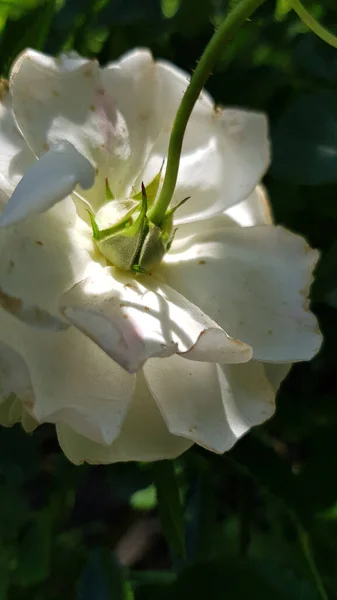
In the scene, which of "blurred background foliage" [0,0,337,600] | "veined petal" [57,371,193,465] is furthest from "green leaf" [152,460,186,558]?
"veined petal" [57,371,193,465]

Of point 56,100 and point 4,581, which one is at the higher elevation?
point 56,100

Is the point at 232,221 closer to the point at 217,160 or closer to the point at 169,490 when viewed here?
the point at 217,160

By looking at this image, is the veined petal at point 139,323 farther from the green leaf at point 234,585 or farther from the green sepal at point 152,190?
the green leaf at point 234,585

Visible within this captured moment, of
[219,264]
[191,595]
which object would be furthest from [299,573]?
[219,264]

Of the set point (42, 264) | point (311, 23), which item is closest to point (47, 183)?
point (42, 264)

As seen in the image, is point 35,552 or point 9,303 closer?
point 9,303

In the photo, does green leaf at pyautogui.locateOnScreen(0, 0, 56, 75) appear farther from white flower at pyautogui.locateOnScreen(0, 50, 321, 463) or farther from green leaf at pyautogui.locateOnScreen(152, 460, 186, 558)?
green leaf at pyautogui.locateOnScreen(152, 460, 186, 558)

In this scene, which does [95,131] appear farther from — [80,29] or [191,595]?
[191,595]

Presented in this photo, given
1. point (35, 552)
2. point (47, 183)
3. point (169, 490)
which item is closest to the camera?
point (47, 183)
